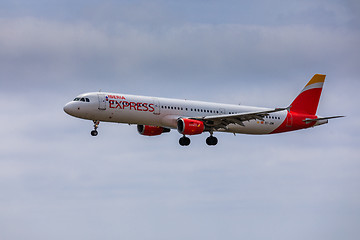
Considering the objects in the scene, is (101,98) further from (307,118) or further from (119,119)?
(307,118)

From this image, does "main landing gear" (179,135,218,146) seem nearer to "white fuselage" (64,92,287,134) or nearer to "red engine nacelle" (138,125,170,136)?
"white fuselage" (64,92,287,134)

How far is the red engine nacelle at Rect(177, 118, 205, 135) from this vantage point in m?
69.2

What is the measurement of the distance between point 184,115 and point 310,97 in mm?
16318

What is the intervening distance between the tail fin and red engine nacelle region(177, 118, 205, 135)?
44.1ft

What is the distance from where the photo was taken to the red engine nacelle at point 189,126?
69.2 m

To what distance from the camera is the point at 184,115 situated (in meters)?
71.4

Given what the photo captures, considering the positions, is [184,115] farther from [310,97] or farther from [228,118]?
[310,97]

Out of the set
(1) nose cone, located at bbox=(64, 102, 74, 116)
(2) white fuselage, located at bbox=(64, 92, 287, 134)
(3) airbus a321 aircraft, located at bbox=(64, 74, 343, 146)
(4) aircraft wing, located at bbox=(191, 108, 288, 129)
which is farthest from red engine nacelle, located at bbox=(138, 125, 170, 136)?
(1) nose cone, located at bbox=(64, 102, 74, 116)

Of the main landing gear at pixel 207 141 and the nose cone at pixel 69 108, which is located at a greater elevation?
the nose cone at pixel 69 108

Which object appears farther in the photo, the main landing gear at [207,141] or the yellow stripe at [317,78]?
the yellow stripe at [317,78]

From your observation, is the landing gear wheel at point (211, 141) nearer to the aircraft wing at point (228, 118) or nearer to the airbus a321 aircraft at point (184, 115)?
the airbus a321 aircraft at point (184, 115)

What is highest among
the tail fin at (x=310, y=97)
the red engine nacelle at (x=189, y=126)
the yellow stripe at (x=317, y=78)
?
the yellow stripe at (x=317, y=78)

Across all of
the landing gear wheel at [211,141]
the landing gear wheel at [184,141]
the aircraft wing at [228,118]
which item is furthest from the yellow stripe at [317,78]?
the landing gear wheel at [184,141]

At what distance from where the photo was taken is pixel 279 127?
254 ft
